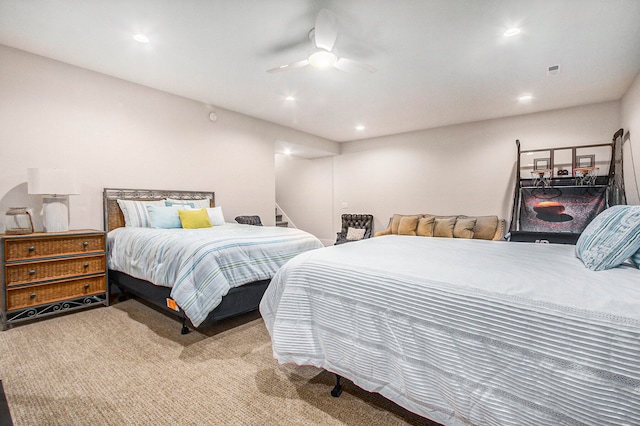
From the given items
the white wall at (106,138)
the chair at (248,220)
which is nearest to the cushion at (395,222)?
the chair at (248,220)

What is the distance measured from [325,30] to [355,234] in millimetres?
4642

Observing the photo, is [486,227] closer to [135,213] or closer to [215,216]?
[215,216]

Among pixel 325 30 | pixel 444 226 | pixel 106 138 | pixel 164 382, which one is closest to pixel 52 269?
pixel 106 138

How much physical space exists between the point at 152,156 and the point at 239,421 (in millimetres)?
3653

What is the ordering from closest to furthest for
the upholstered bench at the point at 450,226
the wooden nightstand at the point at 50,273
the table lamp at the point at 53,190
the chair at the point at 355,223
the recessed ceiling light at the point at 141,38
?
the wooden nightstand at the point at 50,273 → the recessed ceiling light at the point at 141,38 → the table lamp at the point at 53,190 → the upholstered bench at the point at 450,226 → the chair at the point at 355,223

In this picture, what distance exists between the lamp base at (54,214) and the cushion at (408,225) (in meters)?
5.07

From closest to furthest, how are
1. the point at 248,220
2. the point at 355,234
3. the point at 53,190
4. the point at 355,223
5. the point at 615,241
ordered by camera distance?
the point at 615,241, the point at 53,190, the point at 248,220, the point at 355,234, the point at 355,223

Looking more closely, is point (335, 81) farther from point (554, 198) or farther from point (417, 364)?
point (554, 198)

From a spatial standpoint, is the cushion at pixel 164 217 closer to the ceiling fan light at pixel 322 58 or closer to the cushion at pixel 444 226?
the ceiling fan light at pixel 322 58

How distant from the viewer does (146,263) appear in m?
2.82

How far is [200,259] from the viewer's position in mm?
2436

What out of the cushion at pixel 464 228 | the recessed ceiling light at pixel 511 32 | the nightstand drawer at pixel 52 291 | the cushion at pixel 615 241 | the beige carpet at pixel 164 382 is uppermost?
the recessed ceiling light at pixel 511 32

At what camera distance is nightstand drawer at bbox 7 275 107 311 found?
2.70 m

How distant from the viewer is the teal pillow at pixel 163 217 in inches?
142
